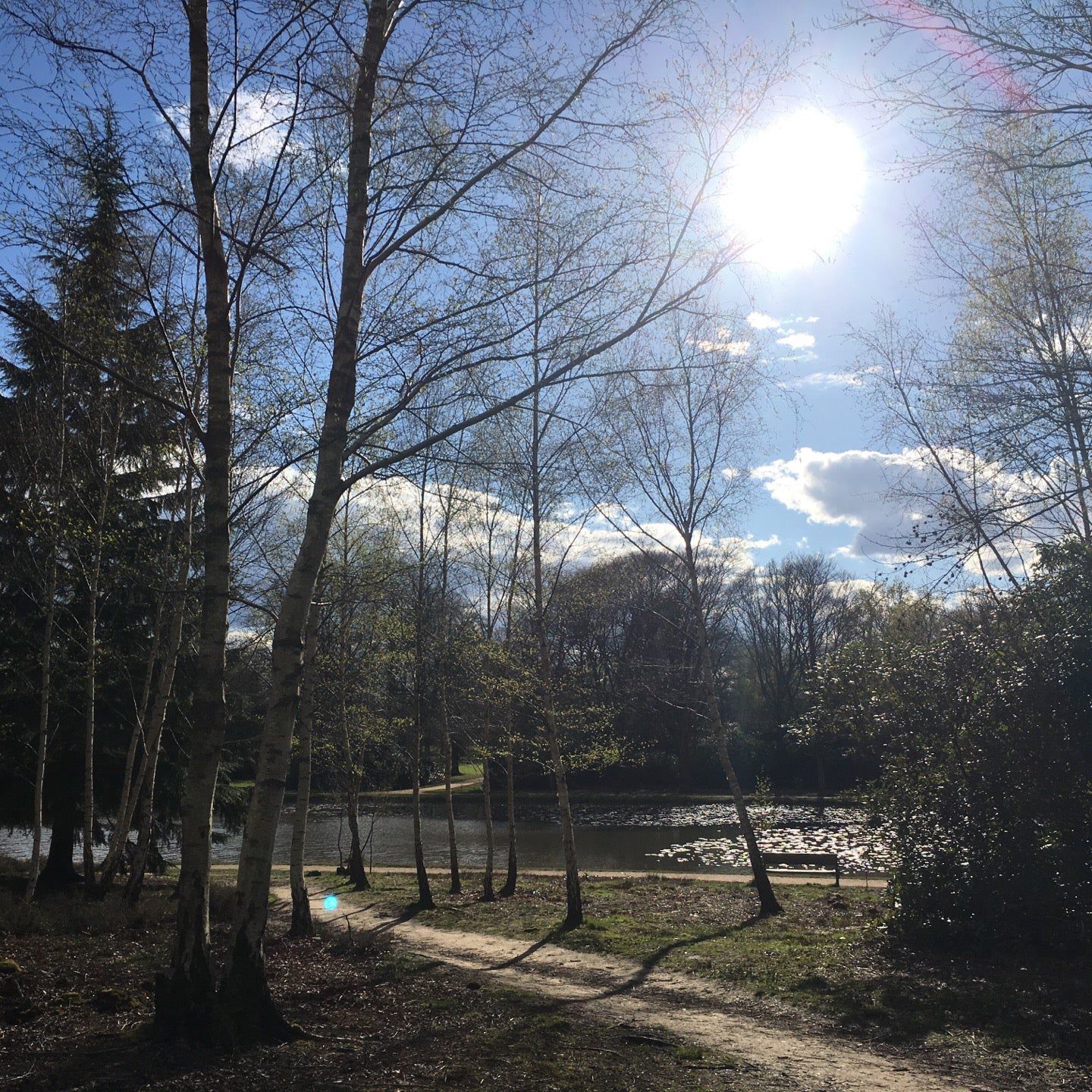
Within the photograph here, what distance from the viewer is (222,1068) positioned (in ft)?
14.1

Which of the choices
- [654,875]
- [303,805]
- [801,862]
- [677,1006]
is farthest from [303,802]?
[801,862]

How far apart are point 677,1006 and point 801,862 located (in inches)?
642

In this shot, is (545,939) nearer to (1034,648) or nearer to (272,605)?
(272,605)

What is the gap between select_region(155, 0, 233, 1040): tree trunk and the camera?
4.77 meters

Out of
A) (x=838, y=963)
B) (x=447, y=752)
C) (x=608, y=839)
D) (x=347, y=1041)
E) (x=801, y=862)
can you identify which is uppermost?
(x=447, y=752)

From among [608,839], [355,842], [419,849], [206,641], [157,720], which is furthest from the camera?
[608,839]

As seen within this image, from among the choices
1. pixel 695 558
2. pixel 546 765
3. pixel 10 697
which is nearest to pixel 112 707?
pixel 10 697

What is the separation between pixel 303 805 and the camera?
11.5 metres

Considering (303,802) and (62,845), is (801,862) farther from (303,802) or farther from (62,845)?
(62,845)

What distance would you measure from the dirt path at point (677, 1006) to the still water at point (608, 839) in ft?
26.7

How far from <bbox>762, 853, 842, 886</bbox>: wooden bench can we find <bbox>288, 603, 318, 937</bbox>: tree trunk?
1198 cm

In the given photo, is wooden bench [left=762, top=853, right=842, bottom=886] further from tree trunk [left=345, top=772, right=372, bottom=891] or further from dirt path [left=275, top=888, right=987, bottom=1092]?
dirt path [left=275, top=888, right=987, bottom=1092]

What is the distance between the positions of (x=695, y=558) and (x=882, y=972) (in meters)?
6.57

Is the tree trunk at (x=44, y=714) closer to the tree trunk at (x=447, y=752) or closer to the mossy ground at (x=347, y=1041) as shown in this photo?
the mossy ground at (x=347, y=1041)
